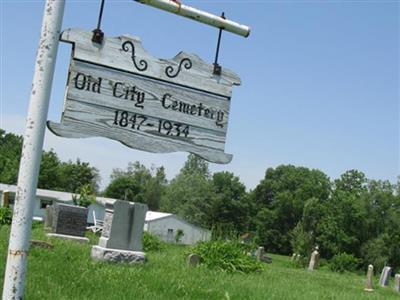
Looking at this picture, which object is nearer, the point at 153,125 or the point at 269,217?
the point at 153,125

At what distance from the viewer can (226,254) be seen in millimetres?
12812

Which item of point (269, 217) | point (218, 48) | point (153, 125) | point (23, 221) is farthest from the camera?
point (269, 217)

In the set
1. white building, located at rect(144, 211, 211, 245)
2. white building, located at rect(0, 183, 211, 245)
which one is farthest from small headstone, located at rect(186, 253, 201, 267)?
white building, located at rect(144, 211, 211, 245)

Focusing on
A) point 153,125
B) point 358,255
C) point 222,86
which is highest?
point 222,86

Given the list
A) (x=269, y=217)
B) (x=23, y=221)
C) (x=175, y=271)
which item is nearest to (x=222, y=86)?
(x=23, y=221)

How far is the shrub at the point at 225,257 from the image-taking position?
1229 centimetres

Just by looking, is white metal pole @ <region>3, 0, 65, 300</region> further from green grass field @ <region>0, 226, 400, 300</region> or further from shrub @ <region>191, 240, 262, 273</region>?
shrub @ <region>191, 240, 262, 273</region>

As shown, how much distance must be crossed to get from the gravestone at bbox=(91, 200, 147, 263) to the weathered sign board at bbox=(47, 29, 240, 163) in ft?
18.2

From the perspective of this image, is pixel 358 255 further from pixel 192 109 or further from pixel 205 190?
pixel 192 109

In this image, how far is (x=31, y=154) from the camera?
3295 millimetres

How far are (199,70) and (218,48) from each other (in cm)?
28

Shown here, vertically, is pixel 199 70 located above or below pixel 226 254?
above

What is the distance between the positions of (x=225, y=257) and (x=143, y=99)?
28.7ft

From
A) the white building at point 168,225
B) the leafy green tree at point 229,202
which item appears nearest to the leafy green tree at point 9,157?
the white building at point 168,225
